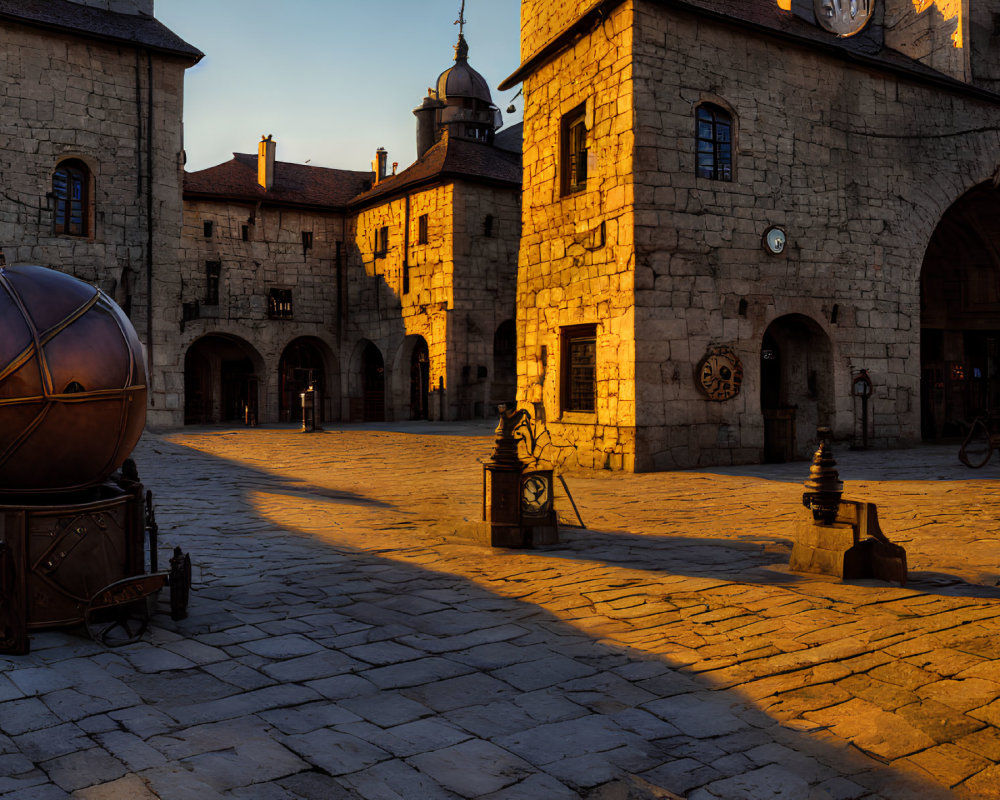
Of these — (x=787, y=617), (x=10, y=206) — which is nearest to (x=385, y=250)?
(x=10, y=206)

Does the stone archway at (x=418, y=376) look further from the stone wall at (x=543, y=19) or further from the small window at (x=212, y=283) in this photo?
the stone wall at (x=543, y=19)

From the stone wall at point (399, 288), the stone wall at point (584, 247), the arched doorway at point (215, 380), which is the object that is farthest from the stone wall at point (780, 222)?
the arched doorway at point (215, 380)

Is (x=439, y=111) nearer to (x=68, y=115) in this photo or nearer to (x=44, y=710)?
(x=68, y=115)

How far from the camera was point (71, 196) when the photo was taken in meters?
18.1

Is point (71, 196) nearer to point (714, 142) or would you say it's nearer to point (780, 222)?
point (714, 142)

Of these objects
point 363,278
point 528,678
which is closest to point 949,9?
point 528,678

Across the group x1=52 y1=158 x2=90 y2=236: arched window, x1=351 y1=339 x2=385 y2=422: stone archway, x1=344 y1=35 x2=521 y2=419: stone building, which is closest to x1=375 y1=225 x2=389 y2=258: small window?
x1=344 y1=35 x2=521 y2=419: stone building

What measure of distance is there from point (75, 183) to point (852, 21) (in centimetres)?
1692

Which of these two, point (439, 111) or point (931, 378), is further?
point (439, 111)

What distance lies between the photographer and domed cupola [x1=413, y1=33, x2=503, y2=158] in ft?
100

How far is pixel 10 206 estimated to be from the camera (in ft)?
56.9

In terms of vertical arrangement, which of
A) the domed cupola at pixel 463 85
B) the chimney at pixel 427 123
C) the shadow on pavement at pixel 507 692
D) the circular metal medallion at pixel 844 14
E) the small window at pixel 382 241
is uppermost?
the domed cupola at pixel 463 85

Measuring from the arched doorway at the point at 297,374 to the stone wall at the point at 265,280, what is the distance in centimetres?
42

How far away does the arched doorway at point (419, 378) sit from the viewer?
27031 mm
